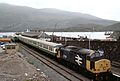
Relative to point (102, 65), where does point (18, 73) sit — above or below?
below

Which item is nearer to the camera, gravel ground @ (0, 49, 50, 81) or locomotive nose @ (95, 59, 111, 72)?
locomotive nose @ (95, 59, 111, 72)

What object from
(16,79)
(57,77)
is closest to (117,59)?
(57,77)

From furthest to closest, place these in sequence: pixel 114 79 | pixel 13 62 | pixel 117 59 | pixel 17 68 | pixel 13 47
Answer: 1. pixel 13 47
2. pixel 117 59
3. pixel 13 62
4. pixel 17 68
5. pixel 114 79

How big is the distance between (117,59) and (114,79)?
17687 millimetres

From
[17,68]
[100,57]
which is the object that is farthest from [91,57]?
[17,68]

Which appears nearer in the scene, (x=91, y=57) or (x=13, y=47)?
(x=91, y=57)

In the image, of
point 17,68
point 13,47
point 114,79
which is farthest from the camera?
point 13,47

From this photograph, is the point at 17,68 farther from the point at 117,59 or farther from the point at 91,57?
the point at 117,59

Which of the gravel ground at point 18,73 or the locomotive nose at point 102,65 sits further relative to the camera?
the gravel ground at point 18,73

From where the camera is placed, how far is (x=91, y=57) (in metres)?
27.1

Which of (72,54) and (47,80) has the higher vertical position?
(72,54)

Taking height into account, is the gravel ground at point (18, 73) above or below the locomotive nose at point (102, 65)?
below

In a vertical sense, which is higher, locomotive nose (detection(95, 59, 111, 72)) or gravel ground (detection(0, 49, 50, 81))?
locomotive nose (detection(95, 59, 111, 72))

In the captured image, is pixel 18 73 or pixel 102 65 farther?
pixel 18 73
